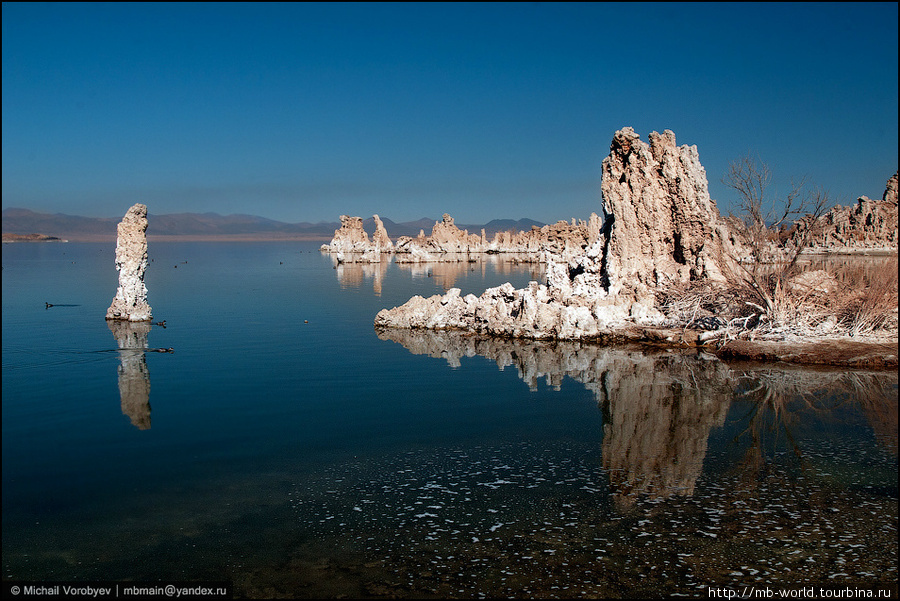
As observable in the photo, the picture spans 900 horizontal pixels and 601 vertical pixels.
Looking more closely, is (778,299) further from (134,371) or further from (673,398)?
(134,371)

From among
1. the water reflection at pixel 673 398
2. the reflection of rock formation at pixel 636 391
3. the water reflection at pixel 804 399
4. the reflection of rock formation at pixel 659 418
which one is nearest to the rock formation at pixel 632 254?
the reflection of rock formation at pixel 636 391

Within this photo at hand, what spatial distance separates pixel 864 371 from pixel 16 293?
124ft

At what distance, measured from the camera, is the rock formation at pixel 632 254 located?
21938mm

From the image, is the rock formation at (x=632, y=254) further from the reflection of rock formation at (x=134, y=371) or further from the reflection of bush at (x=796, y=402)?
the reflection of rock formation at (x=134, y=371)

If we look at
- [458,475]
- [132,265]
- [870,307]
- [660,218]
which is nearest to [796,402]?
[870,307]

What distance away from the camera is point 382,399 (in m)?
13.9

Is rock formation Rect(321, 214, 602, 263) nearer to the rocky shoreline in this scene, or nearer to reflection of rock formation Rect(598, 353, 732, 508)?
the rocky shoreline

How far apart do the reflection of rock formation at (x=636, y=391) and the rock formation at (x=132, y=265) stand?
28.6 feet

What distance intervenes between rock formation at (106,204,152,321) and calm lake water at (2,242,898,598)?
431 cm

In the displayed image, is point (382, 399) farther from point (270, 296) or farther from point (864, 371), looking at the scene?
point (270, 296)

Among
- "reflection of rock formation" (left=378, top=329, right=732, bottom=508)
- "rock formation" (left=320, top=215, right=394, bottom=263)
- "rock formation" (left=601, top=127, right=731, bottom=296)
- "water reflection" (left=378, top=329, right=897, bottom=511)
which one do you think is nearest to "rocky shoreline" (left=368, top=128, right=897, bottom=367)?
"rock formation" (left=601, top=127, right=731, bottom=296)

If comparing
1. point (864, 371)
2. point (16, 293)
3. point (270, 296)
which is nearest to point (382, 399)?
point (864, 371)

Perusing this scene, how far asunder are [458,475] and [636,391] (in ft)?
21.4

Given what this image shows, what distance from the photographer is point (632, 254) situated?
23.0m
